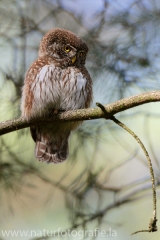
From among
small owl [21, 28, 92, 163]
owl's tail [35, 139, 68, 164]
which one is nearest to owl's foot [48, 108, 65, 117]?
small owl [21, 28, 92, 163]

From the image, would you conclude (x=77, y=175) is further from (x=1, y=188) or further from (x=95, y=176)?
(x=1, y=188)

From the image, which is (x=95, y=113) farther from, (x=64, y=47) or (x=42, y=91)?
(x=64, y=47)

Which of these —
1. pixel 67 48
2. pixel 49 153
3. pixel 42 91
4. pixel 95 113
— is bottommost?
pixel 95 113

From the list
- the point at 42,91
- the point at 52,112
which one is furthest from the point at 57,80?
the point at 52,112

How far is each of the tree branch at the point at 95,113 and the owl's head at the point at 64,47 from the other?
477 millimetres

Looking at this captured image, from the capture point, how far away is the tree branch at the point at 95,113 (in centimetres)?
200

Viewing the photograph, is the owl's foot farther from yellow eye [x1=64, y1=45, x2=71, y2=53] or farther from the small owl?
yellow eye [x1=64, y1=45, x2=71, y2=53]

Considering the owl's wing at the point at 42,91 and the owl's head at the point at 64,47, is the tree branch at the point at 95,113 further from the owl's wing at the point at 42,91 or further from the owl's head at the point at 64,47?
the owl's head at the point at 64,47

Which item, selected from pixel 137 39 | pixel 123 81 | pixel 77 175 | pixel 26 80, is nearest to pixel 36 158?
pixel 77 175

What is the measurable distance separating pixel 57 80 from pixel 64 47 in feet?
0.90

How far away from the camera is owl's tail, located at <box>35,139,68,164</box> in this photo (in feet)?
10.4

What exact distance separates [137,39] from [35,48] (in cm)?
77

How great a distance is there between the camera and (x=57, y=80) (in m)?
2.81

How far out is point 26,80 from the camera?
290cm
